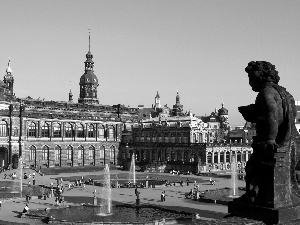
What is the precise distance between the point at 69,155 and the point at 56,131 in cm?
608

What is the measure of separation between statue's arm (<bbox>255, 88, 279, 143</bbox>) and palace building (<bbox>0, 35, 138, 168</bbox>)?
281 ft

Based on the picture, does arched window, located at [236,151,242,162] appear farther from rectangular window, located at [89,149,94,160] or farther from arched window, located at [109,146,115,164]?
rectangular window, located at [89,149,94,160]

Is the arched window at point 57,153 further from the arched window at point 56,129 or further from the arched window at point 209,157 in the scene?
the arched window at point 209,157

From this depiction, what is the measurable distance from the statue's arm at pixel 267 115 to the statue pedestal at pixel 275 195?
411 mm

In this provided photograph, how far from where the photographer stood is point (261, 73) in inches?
405

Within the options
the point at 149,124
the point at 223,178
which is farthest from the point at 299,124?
the point at 223,178

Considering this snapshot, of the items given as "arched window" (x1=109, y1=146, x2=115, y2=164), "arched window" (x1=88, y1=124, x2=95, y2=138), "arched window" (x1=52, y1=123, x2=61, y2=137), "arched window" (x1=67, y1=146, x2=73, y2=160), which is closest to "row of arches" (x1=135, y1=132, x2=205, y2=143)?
"arched window" (x1=109, y1=146, x2=115, y2=164)

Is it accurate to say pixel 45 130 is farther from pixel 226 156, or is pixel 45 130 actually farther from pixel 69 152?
pixel 226 156

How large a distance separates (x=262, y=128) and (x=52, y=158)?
297 ft

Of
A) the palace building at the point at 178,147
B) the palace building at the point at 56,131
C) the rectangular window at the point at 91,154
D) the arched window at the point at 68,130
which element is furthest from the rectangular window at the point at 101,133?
the arched window at the point at 68,130

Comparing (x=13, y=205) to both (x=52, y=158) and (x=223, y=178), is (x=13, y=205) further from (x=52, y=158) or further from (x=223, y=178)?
(x=52, y=158)

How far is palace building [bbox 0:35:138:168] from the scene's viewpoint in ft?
300

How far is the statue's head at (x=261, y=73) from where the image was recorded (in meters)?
10.3

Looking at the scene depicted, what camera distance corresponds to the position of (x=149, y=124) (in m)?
111
